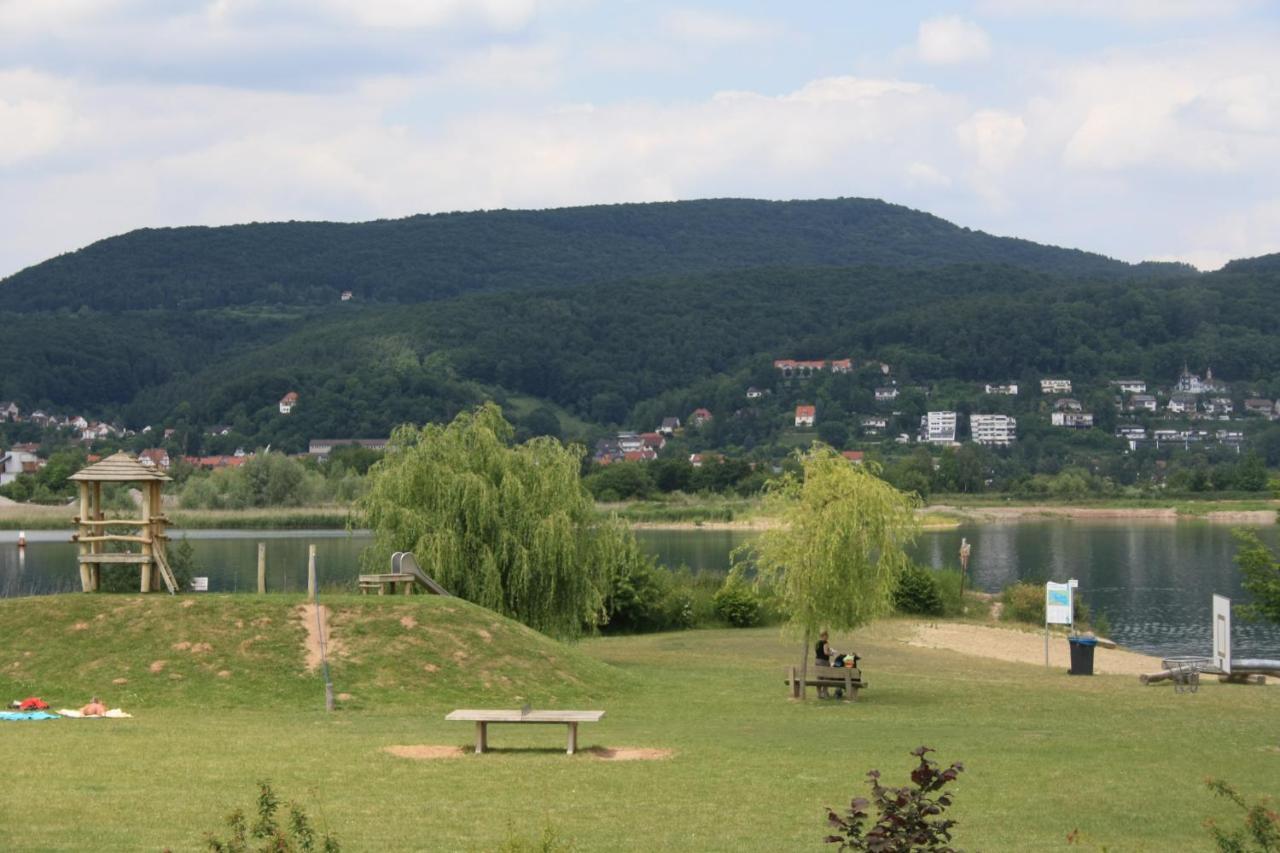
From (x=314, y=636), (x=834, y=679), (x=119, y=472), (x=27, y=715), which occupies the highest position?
(x=119, y=472)

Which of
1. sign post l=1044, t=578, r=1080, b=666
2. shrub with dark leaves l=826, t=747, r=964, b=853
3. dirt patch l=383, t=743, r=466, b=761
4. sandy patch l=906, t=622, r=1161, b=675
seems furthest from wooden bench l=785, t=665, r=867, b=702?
shrub with dark leaves l=826, t=747, r=964, b=853

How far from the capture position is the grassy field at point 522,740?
13789mm

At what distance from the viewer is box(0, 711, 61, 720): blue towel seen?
839 inches

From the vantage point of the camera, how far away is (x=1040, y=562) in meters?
79.4

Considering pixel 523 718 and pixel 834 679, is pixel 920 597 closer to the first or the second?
pixel 834 679

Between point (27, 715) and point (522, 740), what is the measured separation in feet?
23.5

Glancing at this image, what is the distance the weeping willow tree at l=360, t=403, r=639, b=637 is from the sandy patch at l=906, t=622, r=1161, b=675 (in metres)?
9.79

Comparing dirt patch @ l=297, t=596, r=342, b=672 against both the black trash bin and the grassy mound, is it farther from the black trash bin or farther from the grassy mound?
the black trash bin

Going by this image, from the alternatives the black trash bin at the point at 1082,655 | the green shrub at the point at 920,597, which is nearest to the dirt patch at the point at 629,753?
the black trash bin at the point at 1082,655

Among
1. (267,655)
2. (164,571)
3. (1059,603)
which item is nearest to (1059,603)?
(1059,603)

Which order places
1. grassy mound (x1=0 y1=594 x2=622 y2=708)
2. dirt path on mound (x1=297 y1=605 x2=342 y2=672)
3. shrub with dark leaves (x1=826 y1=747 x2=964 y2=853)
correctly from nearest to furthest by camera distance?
shrub with dark leaves (x1=826 y1=747 x2=964 y2=853) < grassy mound (x1=0 y1=594 x2=622 y2=708) < dirt path on mound (x1=297 y1=605 x2=342 y2=672)

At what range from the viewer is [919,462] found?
15338 cm

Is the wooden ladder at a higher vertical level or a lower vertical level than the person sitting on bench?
higher

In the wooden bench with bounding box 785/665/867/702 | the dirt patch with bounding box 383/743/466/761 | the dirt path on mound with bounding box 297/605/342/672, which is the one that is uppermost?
the dirt path on mound with bounding box 297/605/342/672
